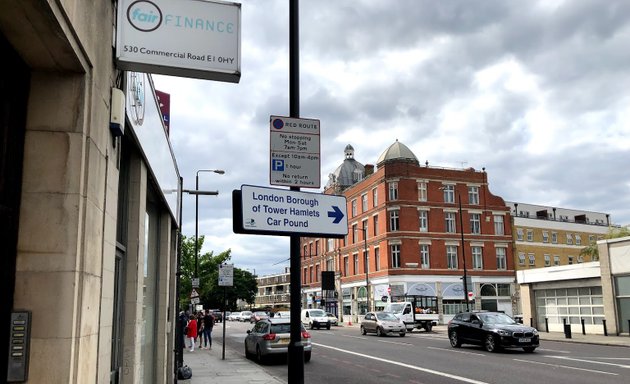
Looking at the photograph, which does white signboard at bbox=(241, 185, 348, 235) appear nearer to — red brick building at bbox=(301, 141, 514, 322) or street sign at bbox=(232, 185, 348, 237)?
street sign at bbox=(232, 185, 348, 237)

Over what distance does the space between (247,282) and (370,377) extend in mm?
101194

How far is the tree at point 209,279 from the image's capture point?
5272 centimetres

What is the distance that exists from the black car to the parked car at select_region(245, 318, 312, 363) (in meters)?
7.13

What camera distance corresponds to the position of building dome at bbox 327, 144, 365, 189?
246 ft

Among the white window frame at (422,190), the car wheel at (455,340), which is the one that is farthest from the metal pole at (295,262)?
the white window frame at (422,190)

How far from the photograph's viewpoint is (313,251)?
80.3 meters

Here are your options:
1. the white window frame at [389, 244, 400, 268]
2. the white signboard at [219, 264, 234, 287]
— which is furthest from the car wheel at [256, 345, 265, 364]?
the white window frame at [389, 244, 400, 268]

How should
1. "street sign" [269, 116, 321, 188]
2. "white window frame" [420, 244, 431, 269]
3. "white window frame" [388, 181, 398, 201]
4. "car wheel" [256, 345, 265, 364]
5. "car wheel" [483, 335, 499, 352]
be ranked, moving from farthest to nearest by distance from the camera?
"white window frame" [388, 181, 398, 201]
"white window frame" [420, 244, 431, 269]
"car wheel" [483, 335, 499, 352]
"car wheel" [256, 345, 265, 364]
"street sign" [269, 116, 321, 188]

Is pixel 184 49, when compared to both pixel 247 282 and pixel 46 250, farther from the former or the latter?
pixel 247 282

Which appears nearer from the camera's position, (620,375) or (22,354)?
(22,354)

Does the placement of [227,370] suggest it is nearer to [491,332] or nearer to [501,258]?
[491,332]

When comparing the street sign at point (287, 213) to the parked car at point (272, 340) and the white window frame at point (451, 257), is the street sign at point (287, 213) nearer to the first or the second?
the parked car at point (272, 340)

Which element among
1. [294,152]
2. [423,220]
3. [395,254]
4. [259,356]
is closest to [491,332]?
[259,356]

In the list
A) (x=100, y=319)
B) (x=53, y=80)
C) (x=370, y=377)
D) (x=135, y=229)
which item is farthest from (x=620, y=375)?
(x=53, y=80)
